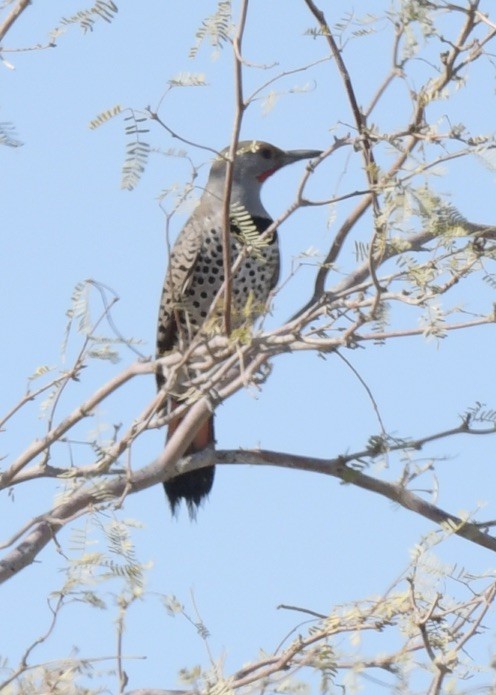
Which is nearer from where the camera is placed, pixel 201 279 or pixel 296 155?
pixel 201 279

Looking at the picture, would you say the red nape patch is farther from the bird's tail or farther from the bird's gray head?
the bird's tail

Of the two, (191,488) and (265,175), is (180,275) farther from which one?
(191,488)

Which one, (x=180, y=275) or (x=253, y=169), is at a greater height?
(x=253, y=169)

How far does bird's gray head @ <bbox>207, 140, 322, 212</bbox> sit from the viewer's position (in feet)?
21.1

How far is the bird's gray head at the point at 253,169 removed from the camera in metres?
6.44

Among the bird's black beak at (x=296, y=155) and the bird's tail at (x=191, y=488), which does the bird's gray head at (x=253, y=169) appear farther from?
the bird's tail at (x=191, y=488)

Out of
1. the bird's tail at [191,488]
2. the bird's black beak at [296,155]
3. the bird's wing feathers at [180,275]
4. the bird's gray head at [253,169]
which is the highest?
the bird's black beak at [296,155]

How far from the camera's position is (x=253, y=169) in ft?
21.3

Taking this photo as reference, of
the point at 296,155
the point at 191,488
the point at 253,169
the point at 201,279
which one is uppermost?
the point at 296,155

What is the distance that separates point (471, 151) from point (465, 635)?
1.15 m

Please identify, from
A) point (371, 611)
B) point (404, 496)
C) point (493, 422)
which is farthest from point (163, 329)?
point (371, 611)

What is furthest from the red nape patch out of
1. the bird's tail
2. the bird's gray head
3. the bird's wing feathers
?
the bird's tail

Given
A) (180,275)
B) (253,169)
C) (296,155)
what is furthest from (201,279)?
(296,155)

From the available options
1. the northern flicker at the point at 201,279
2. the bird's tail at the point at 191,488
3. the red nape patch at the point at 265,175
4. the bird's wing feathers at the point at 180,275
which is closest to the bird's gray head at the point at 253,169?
the red nape patch at the point at 265,175
